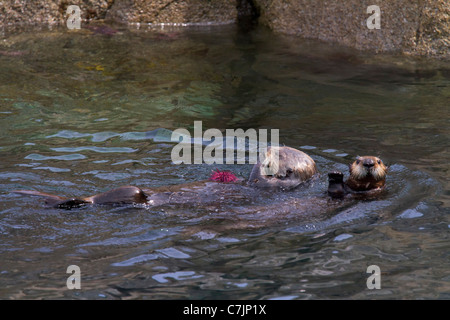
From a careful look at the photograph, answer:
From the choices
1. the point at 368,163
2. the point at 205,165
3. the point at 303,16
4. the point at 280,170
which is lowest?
the point at 205,165

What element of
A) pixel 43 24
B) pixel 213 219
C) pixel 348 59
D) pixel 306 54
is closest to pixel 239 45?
pixel 306 54

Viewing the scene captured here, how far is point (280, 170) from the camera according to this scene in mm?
5070

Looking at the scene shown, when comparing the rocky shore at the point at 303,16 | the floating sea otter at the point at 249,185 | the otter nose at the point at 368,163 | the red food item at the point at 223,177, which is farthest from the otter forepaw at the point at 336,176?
the rocky shore at the point at 303,16

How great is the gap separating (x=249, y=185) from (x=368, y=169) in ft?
3.22

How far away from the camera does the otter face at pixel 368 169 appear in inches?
181

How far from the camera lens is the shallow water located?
3.65 metres

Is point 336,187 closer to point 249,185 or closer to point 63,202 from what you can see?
point 249,185

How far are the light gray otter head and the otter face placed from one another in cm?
52

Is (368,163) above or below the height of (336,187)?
above

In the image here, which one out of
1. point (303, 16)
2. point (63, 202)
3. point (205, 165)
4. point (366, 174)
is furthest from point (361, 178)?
point (303, 16)

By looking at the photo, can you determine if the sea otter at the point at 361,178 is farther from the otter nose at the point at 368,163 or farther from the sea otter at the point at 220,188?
the sea otter at the point at 220,188

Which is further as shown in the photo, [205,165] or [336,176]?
[205,165]

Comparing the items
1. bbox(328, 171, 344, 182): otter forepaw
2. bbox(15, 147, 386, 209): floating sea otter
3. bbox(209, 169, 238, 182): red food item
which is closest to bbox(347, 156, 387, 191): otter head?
bbox(15, 147, 386, 209): floating sea otter

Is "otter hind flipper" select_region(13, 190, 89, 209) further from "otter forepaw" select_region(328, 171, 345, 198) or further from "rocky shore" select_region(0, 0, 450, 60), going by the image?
"rocky shore" select_region(0, 0, 450, 60)
